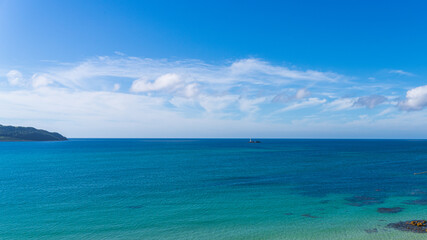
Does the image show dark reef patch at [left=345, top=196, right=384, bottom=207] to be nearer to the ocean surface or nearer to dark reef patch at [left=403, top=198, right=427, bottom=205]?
the ocean surface

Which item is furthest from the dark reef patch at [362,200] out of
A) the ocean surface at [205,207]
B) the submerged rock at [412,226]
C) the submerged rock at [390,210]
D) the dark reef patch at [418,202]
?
the submerged rock at [412,226]

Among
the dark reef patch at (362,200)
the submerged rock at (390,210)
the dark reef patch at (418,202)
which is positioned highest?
the dark reef patch at (418,202)

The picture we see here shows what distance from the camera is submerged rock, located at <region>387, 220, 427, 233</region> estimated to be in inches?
1206

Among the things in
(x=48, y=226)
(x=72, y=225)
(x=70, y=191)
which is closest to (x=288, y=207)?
(x=72, y=225)

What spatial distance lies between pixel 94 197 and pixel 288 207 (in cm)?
3363

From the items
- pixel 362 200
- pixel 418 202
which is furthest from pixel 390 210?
pixel 418 202

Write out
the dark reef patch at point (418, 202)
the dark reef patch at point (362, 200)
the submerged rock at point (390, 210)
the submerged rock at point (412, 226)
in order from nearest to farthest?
the submerged rock at point (412, 226)
the submerged rock at point (390, 210)
the dark reef patch at point (418, 202)
the dark reef patch at point (362, 200)

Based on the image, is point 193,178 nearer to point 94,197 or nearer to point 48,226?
point 94,197

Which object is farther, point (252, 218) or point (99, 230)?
point (252, 218)

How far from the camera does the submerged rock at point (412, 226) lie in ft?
101

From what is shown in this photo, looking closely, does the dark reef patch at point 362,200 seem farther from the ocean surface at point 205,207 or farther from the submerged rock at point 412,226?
the submerged rock at point 412,226

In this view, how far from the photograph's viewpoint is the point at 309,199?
151 feet

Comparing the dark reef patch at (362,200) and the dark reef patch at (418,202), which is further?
the dark reef patch at (362,200)

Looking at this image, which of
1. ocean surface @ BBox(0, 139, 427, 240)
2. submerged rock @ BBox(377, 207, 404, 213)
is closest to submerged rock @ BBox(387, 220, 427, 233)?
ocean surface @ BBox(0, 139, 427, 240)
